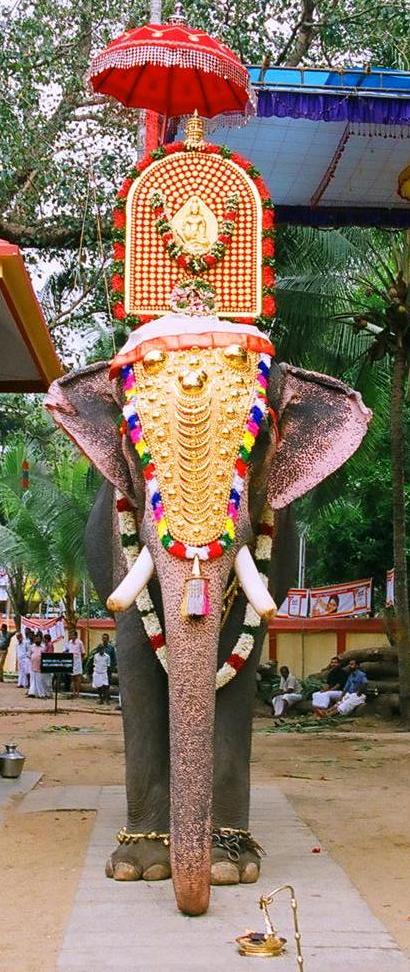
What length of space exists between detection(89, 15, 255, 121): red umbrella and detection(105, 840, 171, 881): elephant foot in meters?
4.15

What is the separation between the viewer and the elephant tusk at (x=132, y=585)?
15.1 ft

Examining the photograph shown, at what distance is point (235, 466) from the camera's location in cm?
484

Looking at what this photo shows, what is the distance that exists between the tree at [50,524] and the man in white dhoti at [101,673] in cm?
251

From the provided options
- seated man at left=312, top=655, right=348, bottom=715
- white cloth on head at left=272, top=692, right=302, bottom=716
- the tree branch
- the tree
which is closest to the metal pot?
the tree branch

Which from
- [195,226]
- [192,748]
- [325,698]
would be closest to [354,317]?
[325,698]

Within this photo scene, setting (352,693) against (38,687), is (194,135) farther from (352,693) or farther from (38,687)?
(38,687)

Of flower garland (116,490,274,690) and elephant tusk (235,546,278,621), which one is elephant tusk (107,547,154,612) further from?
flower garland (116,490,274,690)

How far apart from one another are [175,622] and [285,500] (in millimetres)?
1213

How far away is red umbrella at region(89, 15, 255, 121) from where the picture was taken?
7086 mm

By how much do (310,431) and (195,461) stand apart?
124cm

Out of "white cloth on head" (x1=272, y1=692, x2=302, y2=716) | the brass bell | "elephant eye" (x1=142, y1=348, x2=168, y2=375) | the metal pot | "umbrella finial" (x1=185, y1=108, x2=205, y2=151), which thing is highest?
"umbrella finial" (x1=185, y1=108, x2=205, y2=151)

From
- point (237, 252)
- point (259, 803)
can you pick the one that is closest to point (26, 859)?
point (259, 803)

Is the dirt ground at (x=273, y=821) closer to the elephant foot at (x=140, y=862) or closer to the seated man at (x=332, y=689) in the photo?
the elephant foot at (x=140, y=862)

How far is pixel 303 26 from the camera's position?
1317 cm
